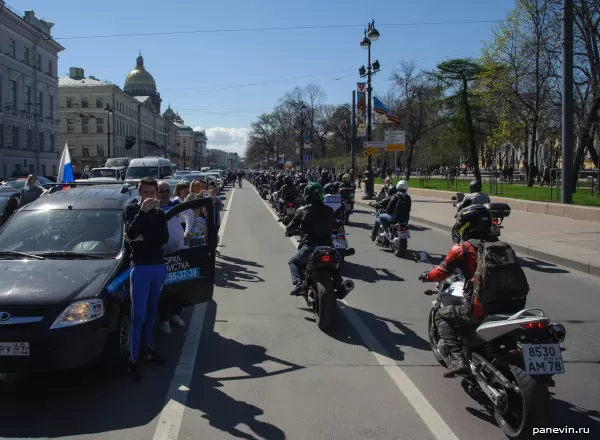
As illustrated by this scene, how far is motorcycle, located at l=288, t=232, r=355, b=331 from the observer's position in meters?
6.79

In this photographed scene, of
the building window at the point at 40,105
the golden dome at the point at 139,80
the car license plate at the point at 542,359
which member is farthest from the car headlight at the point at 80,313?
the golden dome at the point at 139,80

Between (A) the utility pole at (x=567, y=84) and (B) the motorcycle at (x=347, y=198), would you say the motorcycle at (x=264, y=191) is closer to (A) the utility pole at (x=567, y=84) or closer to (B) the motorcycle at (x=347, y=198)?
(B) the motorcycle at (x=347, y=198)

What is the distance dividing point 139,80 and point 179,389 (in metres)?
142

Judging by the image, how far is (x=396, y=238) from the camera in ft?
42.7

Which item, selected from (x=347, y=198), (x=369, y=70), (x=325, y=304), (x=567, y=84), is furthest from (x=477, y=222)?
(x=369, y=70)

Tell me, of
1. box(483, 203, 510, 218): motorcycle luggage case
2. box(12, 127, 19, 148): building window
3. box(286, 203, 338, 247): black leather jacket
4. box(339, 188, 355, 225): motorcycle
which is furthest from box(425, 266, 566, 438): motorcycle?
box(12, 127, 19, 148): building window

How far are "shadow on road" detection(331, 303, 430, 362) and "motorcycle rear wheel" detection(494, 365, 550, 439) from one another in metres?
1.77

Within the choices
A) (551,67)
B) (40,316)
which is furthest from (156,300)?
(551,67)

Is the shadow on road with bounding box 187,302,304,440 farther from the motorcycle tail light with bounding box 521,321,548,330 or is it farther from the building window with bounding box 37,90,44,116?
the building window with bounding box 37,90,44,116

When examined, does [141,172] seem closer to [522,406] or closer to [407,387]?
[407,387]

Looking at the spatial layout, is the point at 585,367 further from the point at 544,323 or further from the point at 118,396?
the point at 118,396

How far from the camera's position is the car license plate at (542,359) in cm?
385

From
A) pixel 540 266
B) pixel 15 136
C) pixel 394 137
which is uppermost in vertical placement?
pixel 15 136

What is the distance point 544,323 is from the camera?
3896 mm
